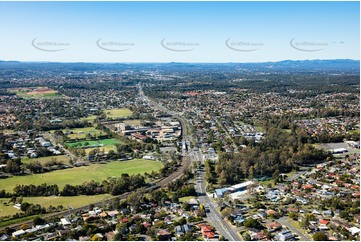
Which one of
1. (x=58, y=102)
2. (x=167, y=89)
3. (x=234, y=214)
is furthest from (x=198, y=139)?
(x=167, y=89)

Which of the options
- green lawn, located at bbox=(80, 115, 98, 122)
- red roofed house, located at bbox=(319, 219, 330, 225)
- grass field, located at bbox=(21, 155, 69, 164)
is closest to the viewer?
red roofed house, located at bbox=(319, 219, 330, 225)

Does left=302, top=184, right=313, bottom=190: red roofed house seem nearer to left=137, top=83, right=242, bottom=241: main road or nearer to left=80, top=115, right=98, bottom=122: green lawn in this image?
left=137, top=83, right=242, bottom=241: main road

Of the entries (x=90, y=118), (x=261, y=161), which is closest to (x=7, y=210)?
(x=261, y=161)

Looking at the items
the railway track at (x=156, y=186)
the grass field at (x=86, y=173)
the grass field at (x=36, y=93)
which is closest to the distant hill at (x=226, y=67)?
the grass field at (x=36, y=93)

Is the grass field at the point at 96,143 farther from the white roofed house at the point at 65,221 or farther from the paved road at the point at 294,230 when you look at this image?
the paved road at the point at 294,230

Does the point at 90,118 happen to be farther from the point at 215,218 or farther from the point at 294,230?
the point at 294,230

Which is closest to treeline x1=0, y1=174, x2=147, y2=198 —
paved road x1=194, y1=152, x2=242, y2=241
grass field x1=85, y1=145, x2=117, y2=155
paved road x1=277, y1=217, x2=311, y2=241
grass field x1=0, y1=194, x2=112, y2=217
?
grass field x1=0, y1=194, x2=112, y2=217
